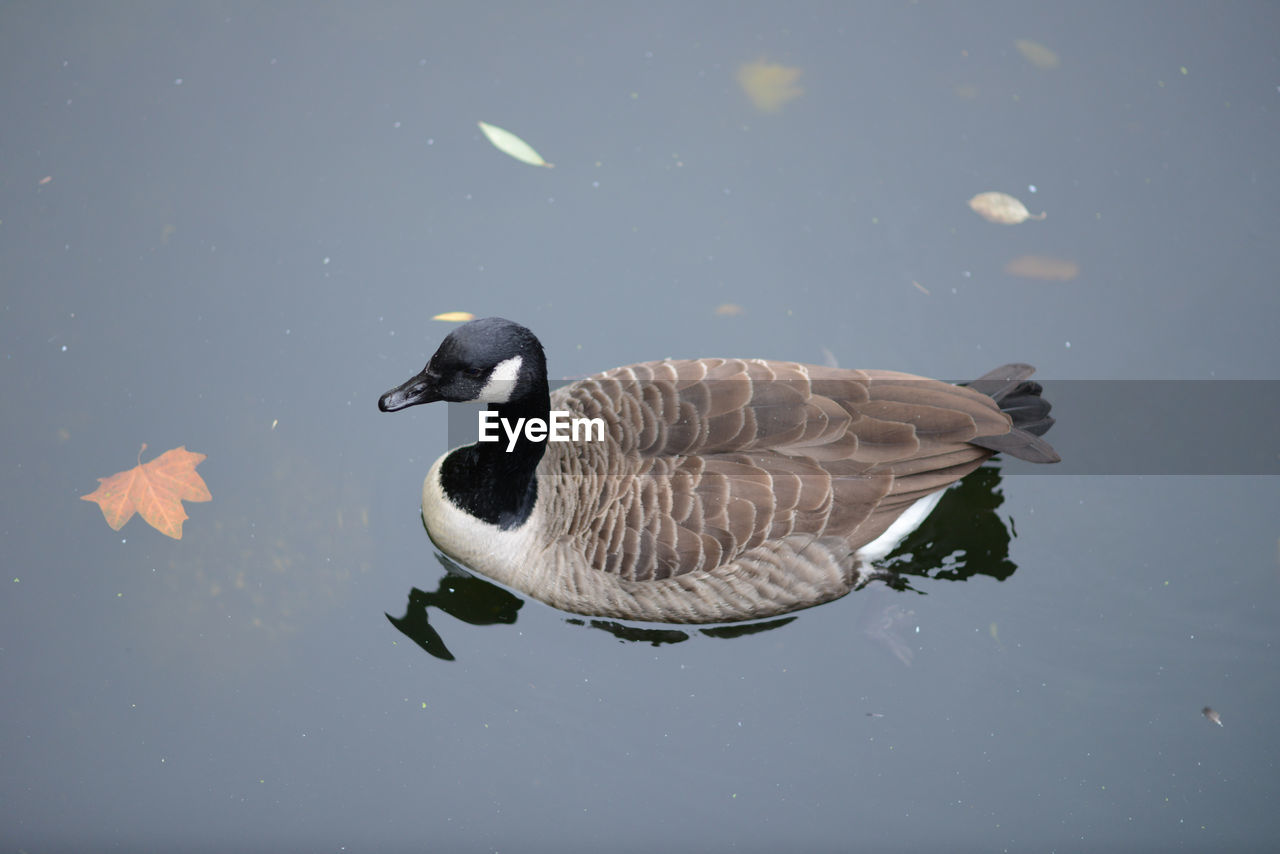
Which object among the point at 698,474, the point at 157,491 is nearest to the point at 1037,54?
the point at 698,474

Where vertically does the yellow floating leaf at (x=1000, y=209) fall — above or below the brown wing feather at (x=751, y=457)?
above

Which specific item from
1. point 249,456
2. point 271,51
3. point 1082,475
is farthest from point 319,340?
point 1082,475

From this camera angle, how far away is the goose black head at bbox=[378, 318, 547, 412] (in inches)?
135

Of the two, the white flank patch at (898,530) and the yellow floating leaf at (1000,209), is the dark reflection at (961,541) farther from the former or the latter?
the yellow floating leaf at (1000,209)

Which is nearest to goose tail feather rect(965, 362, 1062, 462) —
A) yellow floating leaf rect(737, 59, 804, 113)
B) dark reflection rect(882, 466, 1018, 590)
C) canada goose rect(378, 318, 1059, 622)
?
canada goose rect(378, 318, 1059, 622)

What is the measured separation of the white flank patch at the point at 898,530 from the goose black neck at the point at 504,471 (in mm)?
1344

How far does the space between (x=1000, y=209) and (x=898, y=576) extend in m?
2.22

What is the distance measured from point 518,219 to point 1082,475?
3021 millimetres

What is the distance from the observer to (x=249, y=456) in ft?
14.7

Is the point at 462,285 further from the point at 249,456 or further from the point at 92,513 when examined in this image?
the point at 92,513

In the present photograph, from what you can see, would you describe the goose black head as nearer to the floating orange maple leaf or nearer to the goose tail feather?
the floating orange maple leaf

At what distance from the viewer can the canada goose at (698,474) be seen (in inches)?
142

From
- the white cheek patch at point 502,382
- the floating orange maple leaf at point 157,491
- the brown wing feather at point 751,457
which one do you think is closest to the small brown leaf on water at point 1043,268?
the brown wing feather at point 751,457

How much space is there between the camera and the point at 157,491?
4.38 meters
